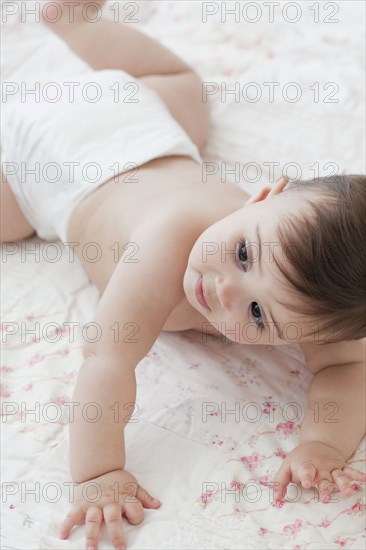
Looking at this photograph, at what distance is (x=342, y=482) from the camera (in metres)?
1.05

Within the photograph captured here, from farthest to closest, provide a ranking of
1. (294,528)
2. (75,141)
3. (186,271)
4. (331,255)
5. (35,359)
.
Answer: (75,141) < (35,359) < (186,271) < (294,528) < (331,255)

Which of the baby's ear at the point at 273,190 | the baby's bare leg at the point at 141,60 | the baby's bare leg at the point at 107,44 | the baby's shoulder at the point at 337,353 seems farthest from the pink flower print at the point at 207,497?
the baby's bare leg at the point at 107,44

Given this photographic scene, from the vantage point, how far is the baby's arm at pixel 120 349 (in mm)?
1061

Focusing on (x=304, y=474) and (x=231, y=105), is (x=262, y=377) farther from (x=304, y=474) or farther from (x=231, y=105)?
(x=231, y=105)

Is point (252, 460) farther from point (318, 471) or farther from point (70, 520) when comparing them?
point (70, 520)

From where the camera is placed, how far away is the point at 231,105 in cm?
174

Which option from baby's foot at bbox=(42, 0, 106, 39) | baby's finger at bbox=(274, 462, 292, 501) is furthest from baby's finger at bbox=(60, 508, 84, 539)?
baby's foot at bbox=(42, 0, 106, 39)

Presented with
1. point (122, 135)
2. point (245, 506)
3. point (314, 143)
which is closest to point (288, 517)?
point (245, 506)

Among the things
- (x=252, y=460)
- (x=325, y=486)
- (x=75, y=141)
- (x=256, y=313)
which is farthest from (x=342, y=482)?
(x=75, y=141)

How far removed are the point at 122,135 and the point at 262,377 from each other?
513 millimetres

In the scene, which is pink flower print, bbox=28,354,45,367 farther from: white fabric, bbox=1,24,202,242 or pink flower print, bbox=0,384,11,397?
white fabric, bbox=1,24,202,242

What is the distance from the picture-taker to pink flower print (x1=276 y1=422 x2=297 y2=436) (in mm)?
1173

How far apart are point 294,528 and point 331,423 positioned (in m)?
0.17

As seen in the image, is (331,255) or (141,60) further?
(141,60)
